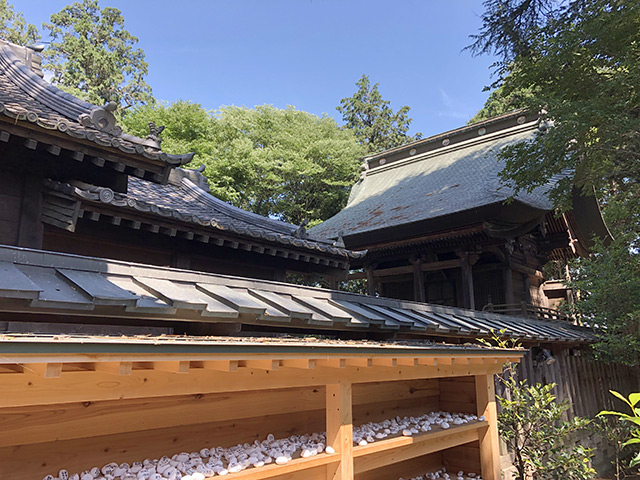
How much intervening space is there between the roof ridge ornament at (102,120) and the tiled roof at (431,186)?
7543 millimetres

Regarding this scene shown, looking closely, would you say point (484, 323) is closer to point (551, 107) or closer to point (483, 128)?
point (551, 107)

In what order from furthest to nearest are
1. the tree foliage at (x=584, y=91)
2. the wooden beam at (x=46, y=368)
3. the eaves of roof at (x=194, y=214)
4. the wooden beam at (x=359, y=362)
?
1. the tree foliage at (x=584, y=91)
2. the eaves of roof at (x=194, y=214)
3. the wooden beam at (x=359, y=362)
4. the wooden beam at (x=46, y=368)

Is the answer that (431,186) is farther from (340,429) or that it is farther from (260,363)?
(260,363)

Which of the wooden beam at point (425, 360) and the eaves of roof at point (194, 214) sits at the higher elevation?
the eaves of roof at point (194, 214)

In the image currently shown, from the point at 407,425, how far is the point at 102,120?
13.9 feet

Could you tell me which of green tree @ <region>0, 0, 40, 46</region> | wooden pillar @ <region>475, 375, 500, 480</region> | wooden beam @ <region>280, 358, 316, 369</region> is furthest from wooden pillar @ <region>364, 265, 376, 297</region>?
green tree @ <region>0, 0, 40, 46</region>

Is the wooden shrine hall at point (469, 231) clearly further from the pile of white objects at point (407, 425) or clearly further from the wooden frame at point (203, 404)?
the wooden frame at point (203, 404)

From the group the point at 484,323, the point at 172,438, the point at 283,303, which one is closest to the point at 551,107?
the point at 484,323

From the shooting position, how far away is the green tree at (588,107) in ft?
23.6

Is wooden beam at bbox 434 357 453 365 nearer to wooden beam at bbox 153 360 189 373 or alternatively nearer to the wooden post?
the wooden post

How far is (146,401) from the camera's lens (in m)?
3.12

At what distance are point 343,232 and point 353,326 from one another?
27.4 feet

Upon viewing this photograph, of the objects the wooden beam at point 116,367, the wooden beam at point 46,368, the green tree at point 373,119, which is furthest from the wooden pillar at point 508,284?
the green tree at point 373,119

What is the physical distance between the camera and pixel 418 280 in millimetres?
11375
